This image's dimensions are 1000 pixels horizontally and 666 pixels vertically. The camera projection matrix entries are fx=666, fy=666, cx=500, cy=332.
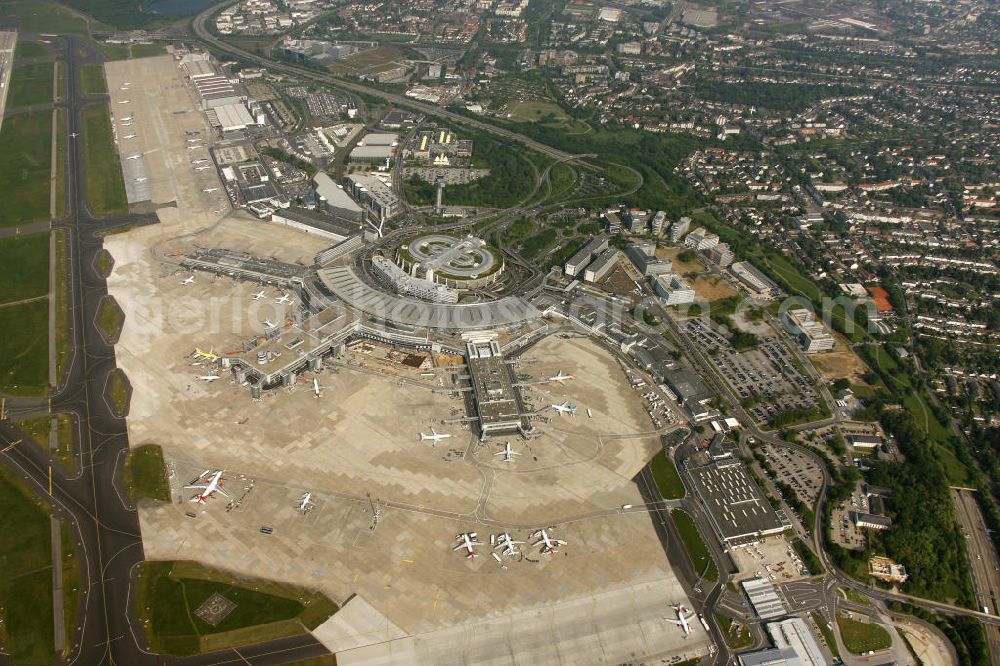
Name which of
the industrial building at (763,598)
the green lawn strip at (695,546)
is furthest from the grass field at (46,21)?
the industrial building at (763,598)

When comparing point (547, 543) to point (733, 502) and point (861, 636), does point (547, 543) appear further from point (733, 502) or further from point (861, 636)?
point (861, 636)

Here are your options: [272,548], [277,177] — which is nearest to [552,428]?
[272,548]

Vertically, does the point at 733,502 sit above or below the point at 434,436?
above

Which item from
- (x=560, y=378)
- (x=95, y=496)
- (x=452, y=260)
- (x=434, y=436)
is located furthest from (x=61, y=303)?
(x=560, y=378)

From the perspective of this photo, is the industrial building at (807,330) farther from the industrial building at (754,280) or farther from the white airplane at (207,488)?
the white airplane at (207,488)

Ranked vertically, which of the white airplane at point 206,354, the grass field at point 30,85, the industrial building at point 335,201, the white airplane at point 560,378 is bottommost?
the white airplane at point 206,354

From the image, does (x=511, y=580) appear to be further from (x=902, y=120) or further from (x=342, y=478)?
(x=902, y=120)
